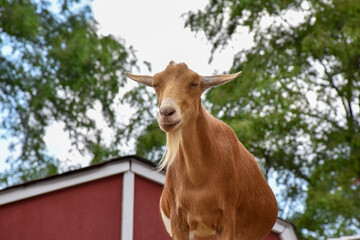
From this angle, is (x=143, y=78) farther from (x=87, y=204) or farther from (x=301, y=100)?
(x=301, y=100)

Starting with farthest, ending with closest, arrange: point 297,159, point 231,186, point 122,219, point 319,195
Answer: point 297,159, point 319,195, point 122,219, point 231,186

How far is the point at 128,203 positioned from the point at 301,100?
461 inches

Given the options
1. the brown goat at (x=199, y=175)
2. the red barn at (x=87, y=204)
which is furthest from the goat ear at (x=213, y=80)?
the red barn at (x=87, y=204)

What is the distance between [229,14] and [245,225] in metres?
15.4

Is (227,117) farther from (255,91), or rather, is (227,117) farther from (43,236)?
(43,236)

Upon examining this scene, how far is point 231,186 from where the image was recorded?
3723 mm

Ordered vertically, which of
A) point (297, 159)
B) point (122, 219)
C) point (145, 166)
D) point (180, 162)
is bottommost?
point (180, 162)

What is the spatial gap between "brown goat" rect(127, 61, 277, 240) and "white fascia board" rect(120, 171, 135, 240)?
2.80 metres

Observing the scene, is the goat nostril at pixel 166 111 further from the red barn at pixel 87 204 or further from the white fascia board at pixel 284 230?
the white fascia board at pixel 284 230

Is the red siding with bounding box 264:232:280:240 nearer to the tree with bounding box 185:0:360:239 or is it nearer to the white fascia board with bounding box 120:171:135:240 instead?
the white fascia board with bounding box 120:171:135:240

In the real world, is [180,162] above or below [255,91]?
below

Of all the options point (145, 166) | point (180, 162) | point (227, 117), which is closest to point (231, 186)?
point (180, 162)

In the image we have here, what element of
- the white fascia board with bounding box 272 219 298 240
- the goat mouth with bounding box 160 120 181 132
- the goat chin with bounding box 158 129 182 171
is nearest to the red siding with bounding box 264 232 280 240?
the white fascia board with bounding box 272 219 298 240

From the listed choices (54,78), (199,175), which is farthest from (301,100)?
(199,175)
